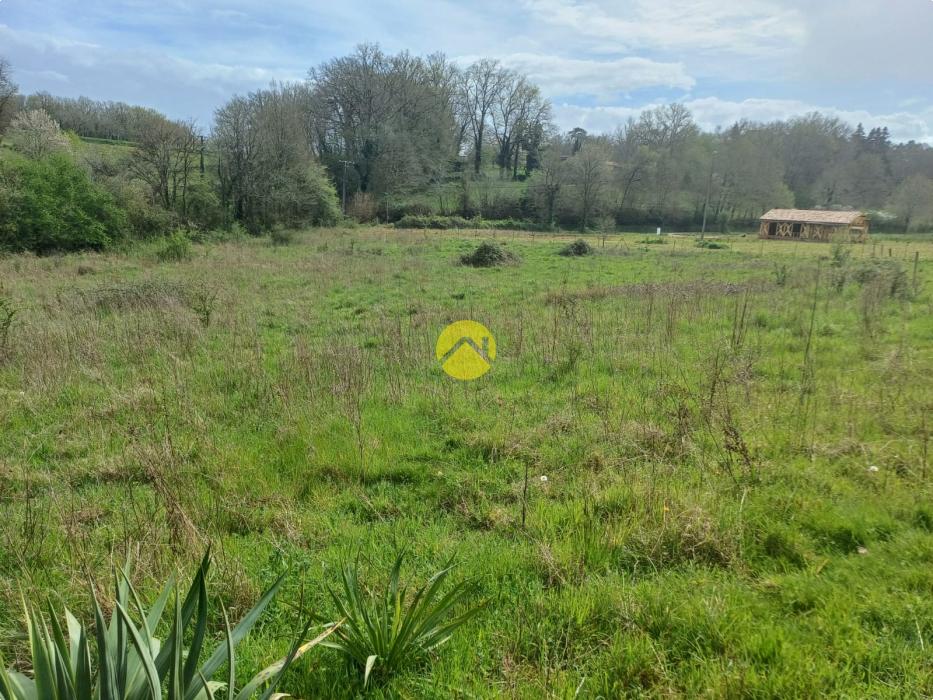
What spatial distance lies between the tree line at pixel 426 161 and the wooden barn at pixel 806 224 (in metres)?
7.12

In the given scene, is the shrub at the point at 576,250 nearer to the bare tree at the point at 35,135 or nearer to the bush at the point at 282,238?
the bush at the point at 282,238

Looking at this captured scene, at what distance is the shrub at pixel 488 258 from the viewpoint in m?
20.8

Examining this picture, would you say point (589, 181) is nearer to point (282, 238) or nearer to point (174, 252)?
point (282, 238)

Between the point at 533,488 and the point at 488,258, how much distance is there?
1739cm

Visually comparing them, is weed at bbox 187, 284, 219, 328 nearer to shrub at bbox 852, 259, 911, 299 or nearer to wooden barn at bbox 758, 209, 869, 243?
shrub at bbox 852, 259, 911, 299

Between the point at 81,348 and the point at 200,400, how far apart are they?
2.99m

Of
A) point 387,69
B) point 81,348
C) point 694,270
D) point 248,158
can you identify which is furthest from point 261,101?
point 81,348

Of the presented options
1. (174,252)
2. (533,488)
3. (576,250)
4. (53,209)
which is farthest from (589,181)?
(533,488)

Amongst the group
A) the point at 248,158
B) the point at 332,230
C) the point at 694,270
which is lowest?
the point at 694,270

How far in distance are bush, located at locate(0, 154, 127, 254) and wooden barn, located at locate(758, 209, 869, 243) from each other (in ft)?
179

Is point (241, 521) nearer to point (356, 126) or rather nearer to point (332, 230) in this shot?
point (332, 230)

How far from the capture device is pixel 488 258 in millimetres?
20844

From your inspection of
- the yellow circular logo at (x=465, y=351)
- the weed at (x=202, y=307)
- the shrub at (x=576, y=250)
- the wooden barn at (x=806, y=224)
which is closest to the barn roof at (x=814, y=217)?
the wooden barn at (x=806, y=224)

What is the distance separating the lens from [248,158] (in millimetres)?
37531
